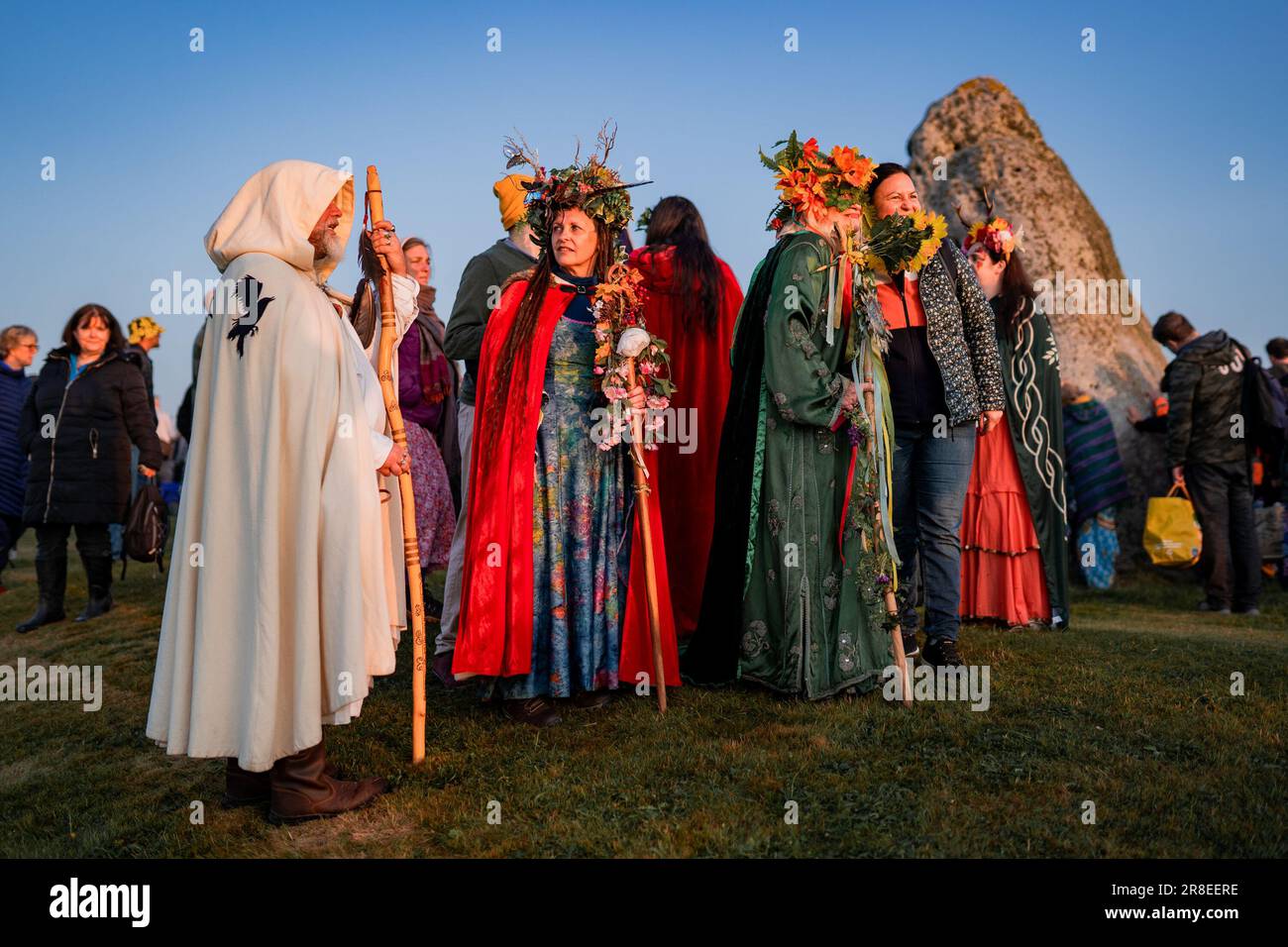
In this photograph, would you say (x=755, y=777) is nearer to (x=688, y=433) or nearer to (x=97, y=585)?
(x=688, y=433)

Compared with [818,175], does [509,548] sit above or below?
below

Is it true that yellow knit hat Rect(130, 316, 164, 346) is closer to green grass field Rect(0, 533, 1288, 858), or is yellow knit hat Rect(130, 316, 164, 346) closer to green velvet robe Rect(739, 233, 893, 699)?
green grass field Rect(0, 533, 1288, 858)

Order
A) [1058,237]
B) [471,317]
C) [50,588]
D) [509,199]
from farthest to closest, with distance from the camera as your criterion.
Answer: [1058,237], [50,588], [509,199], [471,317]

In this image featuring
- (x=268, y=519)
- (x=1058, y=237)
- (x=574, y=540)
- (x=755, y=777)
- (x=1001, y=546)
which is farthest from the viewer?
(x=1058, y=237)

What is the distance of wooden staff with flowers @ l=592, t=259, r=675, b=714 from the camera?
14.1 ft

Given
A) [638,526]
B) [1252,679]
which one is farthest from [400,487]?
[1252,679]

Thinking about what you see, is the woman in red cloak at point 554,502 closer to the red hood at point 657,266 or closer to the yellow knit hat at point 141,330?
the red hood at point 657,266

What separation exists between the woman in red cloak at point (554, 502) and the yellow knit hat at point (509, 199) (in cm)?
87

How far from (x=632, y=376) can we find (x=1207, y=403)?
5739mm

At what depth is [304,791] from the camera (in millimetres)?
3312

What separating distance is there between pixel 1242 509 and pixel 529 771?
21.8 ft

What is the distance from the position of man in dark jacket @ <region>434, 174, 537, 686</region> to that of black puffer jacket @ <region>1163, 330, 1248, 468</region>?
5.60 m

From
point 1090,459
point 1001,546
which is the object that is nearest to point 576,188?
point 1001,546

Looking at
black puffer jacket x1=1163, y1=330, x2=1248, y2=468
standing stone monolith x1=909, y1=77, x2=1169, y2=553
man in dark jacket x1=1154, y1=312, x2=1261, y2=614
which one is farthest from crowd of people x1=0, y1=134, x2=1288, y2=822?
standing stone monolith x1=909, y1=77, x2=1169, y2=553
